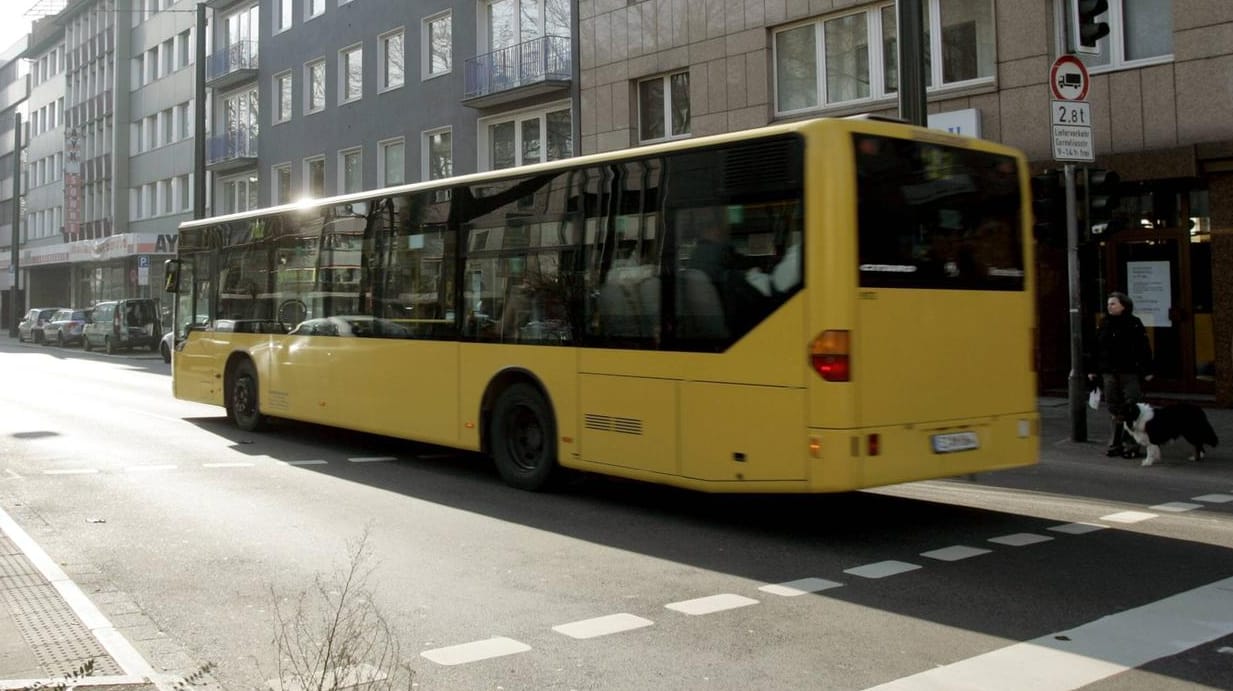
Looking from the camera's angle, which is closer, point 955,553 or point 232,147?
point 955,553

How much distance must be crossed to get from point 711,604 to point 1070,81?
9.20m

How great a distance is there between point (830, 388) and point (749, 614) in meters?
1.85

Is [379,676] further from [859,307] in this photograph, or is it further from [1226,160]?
[1226,160]

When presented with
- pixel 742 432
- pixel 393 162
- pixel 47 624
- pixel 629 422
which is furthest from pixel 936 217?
pixel 393 162

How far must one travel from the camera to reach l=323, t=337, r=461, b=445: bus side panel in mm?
10219

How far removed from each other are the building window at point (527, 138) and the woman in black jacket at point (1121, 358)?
53.7 ft

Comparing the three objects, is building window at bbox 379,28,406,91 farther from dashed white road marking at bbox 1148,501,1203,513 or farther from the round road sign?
dashed white road marking at bbox 1148,501,1203,513

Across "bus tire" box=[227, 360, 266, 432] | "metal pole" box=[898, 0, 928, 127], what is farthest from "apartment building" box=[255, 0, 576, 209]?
"metal pole" box=[898, 0, 928, 127]

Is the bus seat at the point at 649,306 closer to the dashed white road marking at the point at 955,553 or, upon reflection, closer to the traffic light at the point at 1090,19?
the dashed white road marking at the point at 955,553

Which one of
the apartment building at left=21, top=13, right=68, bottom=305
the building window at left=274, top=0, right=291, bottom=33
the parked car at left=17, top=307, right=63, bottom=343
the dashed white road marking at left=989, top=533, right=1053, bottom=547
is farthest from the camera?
the apartment building at left=21, top=13, right=68, bottom=305

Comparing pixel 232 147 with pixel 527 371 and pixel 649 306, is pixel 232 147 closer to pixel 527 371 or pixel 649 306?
pixel 527 371

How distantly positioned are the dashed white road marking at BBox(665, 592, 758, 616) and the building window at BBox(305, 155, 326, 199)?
33.2 metres

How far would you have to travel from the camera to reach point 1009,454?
Result: 315 inches

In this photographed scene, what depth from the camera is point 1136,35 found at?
52.7 feet
